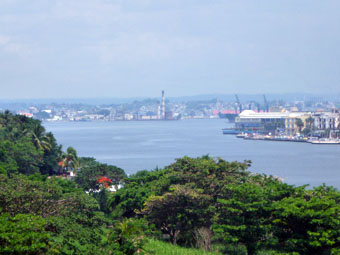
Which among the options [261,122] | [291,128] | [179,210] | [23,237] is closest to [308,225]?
[179,210]

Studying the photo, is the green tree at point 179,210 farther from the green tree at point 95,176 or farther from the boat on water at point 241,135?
the boat on water at point 241,135

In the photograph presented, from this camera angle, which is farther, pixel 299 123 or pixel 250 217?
pixel 299 123

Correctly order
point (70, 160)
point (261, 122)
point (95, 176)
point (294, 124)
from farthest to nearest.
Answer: point (261, 122) < point (294, 124) < point (70, 160) < point (95, 176)

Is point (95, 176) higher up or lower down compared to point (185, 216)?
lower down

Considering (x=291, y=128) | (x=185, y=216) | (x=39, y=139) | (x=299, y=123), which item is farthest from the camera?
(x=291, y=128)

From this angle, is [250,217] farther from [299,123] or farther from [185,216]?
[299,123]

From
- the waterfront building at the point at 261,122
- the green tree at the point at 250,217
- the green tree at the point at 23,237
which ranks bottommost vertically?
the waterfront building at the point at 261,122

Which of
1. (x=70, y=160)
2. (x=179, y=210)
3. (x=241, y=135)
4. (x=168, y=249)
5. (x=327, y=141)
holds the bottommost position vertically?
(x=241, y=135)

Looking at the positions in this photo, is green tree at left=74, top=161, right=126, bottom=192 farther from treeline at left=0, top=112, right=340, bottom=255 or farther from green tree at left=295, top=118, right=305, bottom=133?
green tree at left=295, top=118, right=305, bottom=133

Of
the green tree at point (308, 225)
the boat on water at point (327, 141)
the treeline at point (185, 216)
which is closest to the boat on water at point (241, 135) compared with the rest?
the boat on water at point (327, 141)
